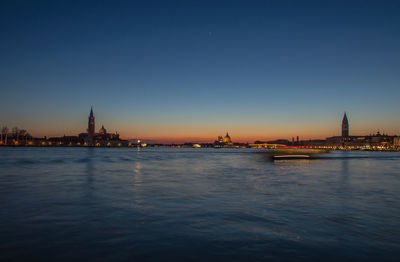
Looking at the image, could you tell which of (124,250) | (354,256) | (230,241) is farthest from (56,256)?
(354,256)

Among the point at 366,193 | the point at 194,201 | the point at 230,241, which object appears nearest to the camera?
the point at 230,241

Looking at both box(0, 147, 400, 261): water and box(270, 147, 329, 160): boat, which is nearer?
box(0, 147, 400, 261): water

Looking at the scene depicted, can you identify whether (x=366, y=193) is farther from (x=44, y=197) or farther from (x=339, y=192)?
(x=44, y=197)

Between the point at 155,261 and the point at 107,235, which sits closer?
the point at 155,261

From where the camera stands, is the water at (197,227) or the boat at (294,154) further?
the boat at (294,154)

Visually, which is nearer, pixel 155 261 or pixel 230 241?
pixel 155 261

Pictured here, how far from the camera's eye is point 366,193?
18531 millimetres

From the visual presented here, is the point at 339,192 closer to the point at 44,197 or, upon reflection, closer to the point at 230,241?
the point at 230,241

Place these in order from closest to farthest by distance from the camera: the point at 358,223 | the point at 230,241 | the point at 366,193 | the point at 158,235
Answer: the point at 230,241 → the point at 158,235 → the point at 358,223 → the point at 366,193

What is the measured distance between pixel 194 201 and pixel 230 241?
264 inches

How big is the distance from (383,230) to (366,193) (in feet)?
32.1

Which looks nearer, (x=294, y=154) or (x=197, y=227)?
(x=197, y=227)

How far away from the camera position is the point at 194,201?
1497 cm

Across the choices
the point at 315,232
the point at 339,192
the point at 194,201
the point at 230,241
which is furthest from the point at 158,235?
the point at 339,192
